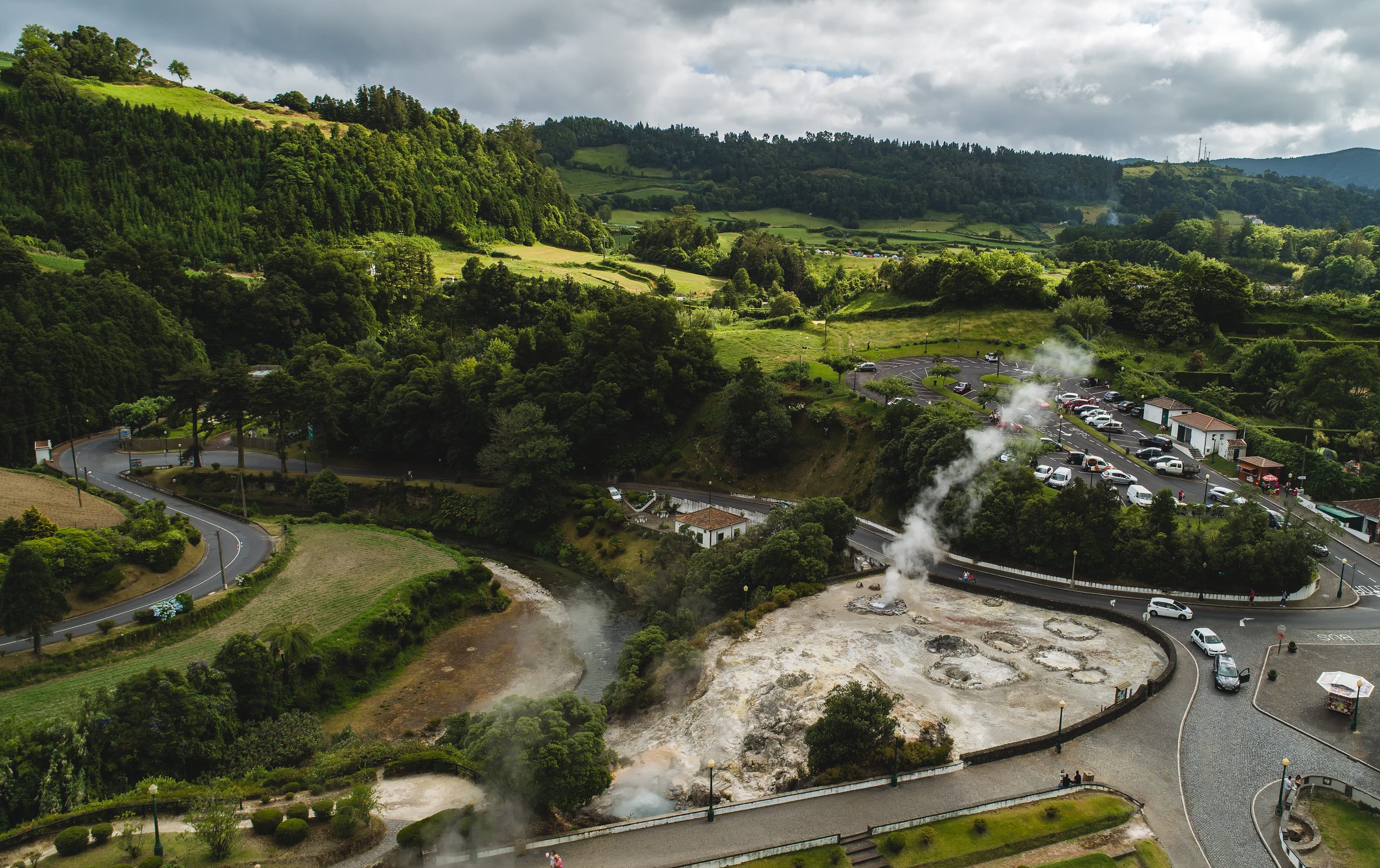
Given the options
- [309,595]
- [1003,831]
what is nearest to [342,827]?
[1003,831]

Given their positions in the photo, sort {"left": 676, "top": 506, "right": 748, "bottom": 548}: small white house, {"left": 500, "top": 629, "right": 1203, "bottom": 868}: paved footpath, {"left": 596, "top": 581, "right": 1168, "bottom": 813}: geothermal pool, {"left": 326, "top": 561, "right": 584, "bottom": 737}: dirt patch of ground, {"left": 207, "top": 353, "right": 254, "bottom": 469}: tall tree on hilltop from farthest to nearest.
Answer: {"left": 207, "top": 353, "right": 254, "bottom": 469}: tall tree on hilltop, {"left": 676, "top": 506, "right": 748, "bottom": 548}: small white house, {"left": 326, "top": 561, "right": 584, "bottom": 737}: dirt patch of ground, {"left": 596, "top": 581, "right": 1168, "bottom": 813}: geothermal pool, {"left": 500, "top": 629, "right": 1203, "bottom": 868}: paved footpath

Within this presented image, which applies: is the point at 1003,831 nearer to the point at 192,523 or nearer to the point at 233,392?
the point at 192,523

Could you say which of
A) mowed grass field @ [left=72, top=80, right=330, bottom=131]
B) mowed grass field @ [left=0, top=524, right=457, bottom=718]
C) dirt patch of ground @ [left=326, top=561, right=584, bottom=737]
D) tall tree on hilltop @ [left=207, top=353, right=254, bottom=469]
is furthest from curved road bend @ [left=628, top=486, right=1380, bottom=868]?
mowed grass field @ [left=72, top=80, right=330, bottom=131]

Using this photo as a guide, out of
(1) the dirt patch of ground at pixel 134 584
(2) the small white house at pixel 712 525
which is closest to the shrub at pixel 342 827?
(1) the dirt patch of ground at pixel 134 584

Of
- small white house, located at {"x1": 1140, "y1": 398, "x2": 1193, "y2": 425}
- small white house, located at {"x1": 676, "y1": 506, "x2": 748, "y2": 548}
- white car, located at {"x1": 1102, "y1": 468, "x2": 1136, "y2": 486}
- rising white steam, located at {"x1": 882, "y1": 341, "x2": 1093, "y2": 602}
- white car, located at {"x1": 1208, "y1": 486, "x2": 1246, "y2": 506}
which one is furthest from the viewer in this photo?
small white house, located at {"x1": 1140, "y1": 398, "x2": 1193, "y2": 425}

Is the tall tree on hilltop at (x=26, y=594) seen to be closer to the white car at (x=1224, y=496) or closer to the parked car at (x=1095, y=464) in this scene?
the parked car at (x=1095, y=464)

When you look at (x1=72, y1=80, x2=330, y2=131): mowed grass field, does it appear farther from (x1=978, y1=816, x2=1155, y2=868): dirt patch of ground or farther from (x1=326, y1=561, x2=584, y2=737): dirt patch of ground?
(x1=978, y1=816, x2=1155, y2=868): dirt patch of ground

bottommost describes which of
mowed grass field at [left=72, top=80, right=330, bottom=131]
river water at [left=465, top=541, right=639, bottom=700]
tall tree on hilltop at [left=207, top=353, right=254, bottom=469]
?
river water at [left=465, top=541, right=639, bottom=700]
